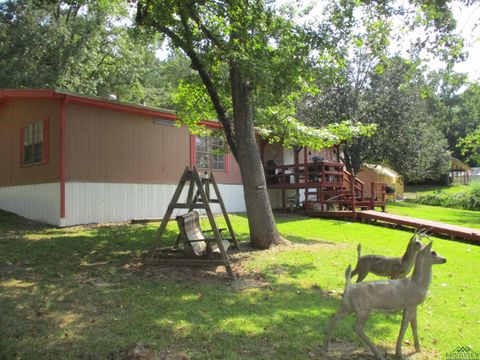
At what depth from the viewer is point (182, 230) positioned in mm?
6352

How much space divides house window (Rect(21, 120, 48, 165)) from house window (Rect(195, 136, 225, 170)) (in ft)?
16.6

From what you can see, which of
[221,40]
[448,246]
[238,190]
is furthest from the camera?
[238,190]

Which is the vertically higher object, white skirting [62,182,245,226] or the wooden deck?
white skirting [62,182,245,226]

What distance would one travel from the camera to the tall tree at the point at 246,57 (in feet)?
25.7

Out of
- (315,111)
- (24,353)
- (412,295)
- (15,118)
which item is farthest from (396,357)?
(315,111)

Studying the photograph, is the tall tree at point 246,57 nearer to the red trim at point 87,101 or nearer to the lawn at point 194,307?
the lawn at point 194,307

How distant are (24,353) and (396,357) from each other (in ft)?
10.6

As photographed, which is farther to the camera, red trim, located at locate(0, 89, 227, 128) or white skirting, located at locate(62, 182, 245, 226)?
white skirting, located at locate(62, 182, 245, 226)

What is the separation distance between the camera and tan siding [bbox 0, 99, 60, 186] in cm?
1162

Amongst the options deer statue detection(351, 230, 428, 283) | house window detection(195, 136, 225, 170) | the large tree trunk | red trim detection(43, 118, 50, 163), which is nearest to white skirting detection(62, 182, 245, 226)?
red trim detection(43, 118, 50, 163)

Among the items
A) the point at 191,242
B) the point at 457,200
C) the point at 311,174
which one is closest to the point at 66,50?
the point at 311,174

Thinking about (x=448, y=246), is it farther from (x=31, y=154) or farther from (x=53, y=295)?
(x=31, y=154)

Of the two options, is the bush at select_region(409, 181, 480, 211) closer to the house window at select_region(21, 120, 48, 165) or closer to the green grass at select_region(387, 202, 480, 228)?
the green grass at select_region(387, 202, 480, 228)

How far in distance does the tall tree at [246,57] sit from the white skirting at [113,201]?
4.73 meters
